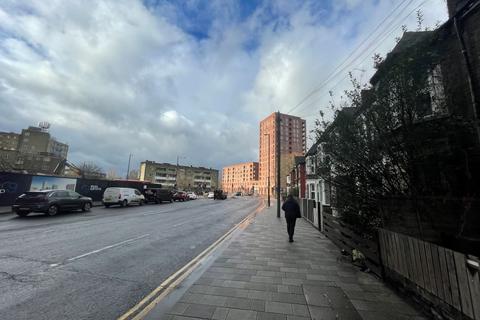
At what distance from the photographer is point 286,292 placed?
15.3ft

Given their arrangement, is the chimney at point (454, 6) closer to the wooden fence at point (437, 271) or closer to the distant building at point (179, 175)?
the wooden fence at point (437, 271)

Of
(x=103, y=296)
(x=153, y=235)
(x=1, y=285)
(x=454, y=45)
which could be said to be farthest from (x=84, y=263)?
(x=454, y=45)

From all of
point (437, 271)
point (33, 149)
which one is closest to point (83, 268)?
point (437, 271)

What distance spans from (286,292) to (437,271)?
2452mm

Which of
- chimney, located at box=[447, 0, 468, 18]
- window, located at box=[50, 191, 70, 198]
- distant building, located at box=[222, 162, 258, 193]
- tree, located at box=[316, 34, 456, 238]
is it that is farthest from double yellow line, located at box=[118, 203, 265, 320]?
distant building, located at box=[222, 162, 258, 193]

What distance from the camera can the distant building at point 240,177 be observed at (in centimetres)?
14375

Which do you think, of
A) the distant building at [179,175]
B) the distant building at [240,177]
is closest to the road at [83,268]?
the distant building at [179,175]

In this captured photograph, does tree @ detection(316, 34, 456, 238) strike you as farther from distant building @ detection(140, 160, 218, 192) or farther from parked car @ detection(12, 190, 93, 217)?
distant building @ detection(140, 160, 218, 192)

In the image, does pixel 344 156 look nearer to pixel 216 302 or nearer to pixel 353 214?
pixel 353 214

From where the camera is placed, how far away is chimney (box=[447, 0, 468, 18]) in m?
6.47

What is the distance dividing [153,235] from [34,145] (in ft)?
286

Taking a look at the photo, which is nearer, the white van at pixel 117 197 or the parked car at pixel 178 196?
the white van at pixel 117 197

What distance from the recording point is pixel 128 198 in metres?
25.3

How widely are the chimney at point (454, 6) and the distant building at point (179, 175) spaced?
101898 millimetres
